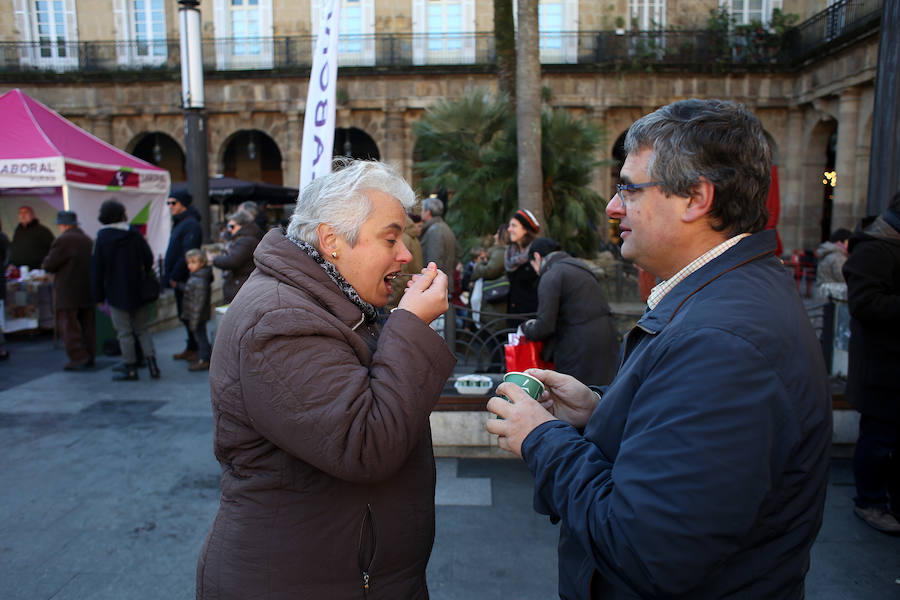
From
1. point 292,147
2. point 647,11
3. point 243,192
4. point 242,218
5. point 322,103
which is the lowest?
point 242,218

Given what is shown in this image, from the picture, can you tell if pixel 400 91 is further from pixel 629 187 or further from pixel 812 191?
pixel 629 187

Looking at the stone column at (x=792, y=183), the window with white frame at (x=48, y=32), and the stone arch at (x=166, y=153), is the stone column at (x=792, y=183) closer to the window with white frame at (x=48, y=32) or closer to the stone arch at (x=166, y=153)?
the stone arch at (x=166, y=153)

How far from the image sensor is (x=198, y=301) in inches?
303

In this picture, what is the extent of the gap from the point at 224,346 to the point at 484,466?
11.2ft

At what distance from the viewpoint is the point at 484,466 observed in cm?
474

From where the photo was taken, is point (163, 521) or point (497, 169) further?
point (497, 169)

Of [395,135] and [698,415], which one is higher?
[395,135]

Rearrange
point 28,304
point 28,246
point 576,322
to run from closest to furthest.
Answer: point 576,322
point 28,304
point 28,246

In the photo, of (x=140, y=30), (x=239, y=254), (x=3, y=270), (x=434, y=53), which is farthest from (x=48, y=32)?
(x=239, y=254)

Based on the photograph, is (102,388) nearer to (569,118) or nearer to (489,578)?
(489,578)

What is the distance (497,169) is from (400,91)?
12559 mm

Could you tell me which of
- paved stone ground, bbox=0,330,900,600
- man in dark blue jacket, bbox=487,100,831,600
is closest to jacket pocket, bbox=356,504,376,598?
man in dark blue jacket, bbox=487,100,831,600

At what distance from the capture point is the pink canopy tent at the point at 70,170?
9180 mm

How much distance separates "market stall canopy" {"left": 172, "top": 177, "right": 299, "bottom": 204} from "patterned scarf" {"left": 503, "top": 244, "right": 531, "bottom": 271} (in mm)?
11099
